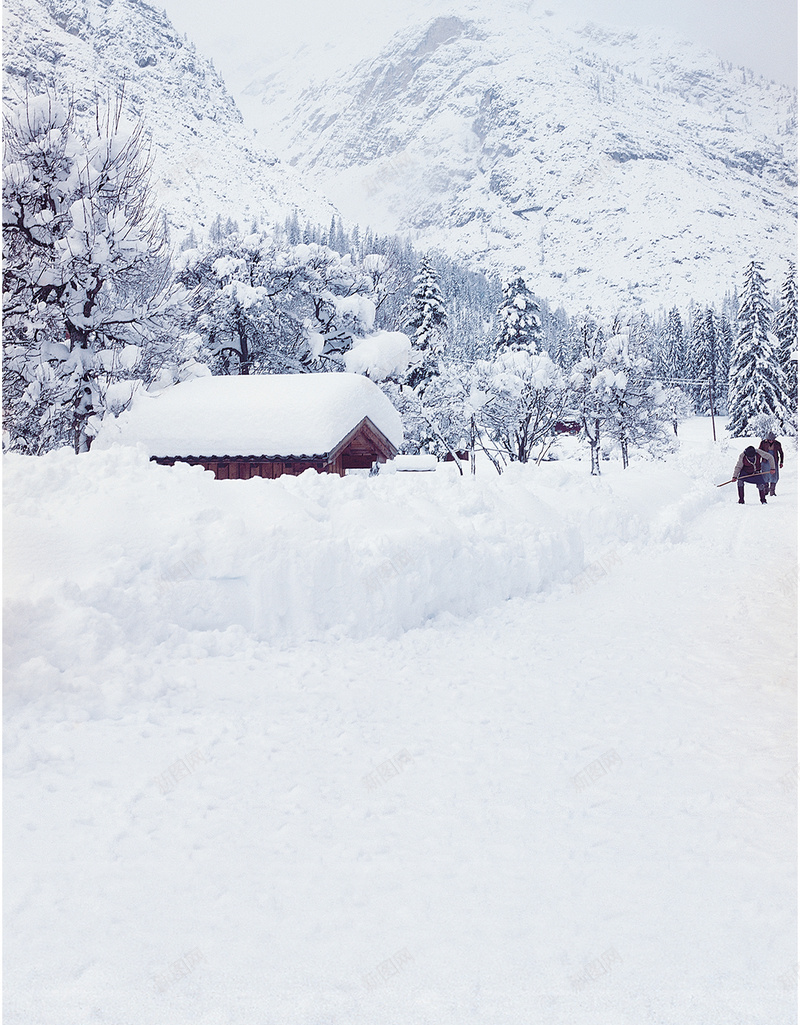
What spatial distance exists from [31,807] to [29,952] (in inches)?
43.8

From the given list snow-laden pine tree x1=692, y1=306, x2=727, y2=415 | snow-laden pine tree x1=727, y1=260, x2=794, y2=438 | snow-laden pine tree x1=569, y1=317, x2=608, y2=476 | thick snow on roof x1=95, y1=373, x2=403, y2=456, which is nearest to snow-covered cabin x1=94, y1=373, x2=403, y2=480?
thick snow on roof x1=95, y1=373, x2=403, y2=456

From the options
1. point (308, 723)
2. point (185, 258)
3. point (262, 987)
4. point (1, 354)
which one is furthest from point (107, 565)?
point (185, 258)

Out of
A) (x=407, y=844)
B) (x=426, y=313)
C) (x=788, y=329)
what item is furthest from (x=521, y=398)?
(x=788, y=329)

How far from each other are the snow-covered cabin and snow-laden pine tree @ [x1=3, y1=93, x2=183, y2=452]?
101 centimetres

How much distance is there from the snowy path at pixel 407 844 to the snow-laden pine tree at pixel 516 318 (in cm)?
3696

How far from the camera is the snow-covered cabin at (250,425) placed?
47.8ft

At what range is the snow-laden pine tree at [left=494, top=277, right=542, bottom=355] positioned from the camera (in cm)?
4134

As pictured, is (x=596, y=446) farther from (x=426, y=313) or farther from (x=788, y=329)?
(x=788, y=329)

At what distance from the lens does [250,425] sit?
582 inches

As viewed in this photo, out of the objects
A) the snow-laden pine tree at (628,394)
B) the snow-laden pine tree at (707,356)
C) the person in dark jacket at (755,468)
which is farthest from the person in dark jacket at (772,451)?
the snow-laden pine tree at (707,356)

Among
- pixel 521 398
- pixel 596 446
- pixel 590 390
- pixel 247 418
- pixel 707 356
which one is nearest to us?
pixel 247 418

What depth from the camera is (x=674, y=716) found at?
16.9ft

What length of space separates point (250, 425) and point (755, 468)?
43.5 feet

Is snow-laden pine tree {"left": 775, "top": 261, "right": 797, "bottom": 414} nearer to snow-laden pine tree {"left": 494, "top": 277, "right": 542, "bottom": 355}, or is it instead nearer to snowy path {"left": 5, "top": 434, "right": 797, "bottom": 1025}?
snow-laden pine tree {"left": 494, "top": 277, "right": 542, "bottom": 355}
